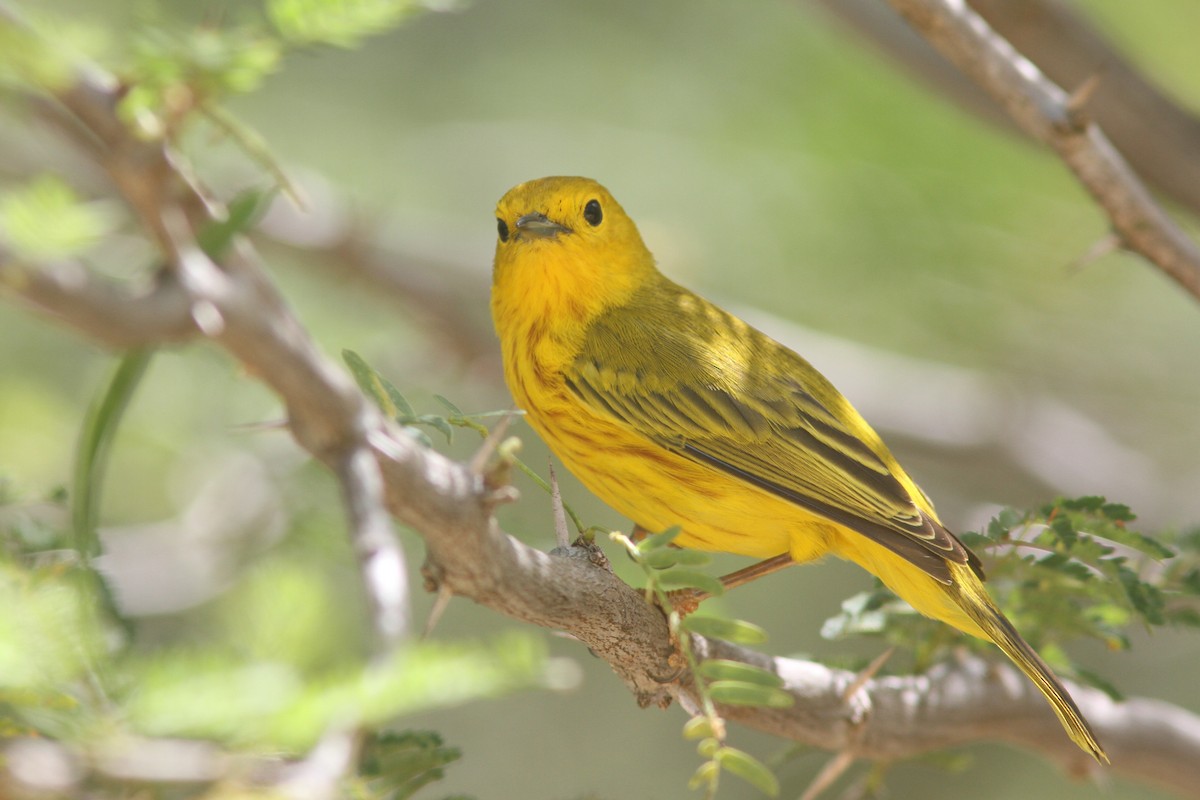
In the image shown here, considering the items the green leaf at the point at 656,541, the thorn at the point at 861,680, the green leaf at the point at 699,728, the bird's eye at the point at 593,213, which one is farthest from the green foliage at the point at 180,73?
the bird's eye at the point at 593,213

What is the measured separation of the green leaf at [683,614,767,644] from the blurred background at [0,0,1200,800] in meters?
1.89

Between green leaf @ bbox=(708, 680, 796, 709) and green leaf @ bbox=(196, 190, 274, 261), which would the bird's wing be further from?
green leaf @ bbox=(196, 190, 274, 261)

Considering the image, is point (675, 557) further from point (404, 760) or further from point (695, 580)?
point (404, 760)

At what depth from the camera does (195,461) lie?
4.54 meters

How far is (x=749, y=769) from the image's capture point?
6.09 ft

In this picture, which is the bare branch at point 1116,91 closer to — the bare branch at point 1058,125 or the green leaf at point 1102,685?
the bare branch at point 1058,125

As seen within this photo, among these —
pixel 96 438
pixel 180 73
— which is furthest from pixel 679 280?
pixel 96 438

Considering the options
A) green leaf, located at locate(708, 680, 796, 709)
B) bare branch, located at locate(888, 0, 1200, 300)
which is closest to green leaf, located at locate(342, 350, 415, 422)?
green leaf, located at locate(708, 680, 796, 709)

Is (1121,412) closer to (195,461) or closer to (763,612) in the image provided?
(763,612)

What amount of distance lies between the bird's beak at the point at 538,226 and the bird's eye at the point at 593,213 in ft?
0.41

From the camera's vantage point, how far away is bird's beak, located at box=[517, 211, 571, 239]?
352cm

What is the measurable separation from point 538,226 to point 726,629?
1740mm

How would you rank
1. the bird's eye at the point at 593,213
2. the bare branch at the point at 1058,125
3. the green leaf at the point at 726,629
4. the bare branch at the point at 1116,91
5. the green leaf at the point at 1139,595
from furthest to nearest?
the bare branch at the point at 1116,91 < the bird's eye at the point at 593,213 < the bare branch at the point at 1058,125 < the green leaf at the point at 1139,595 < the green leaf at the point at 726,629

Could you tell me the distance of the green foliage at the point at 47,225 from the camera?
127 cm
